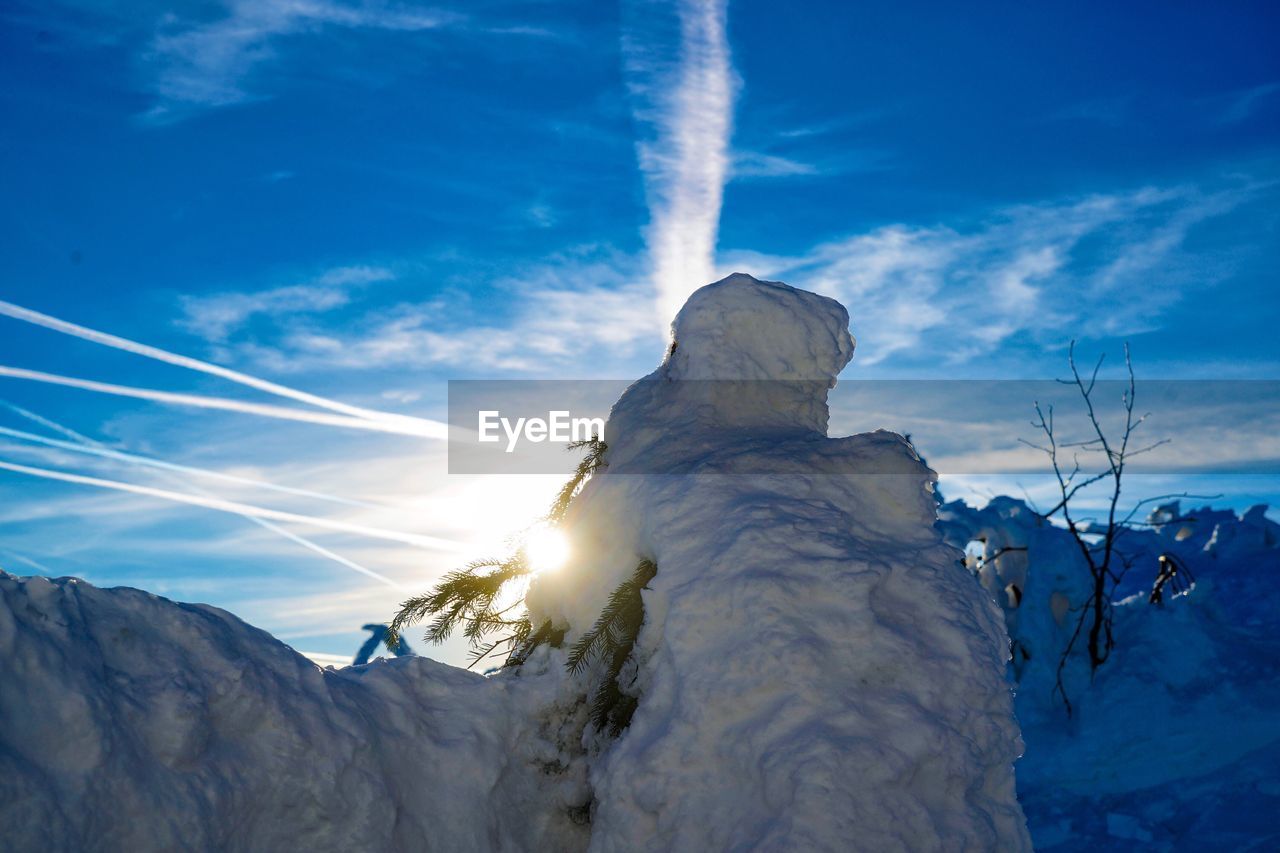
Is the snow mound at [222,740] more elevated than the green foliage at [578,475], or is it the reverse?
the green foliage at [578,475]

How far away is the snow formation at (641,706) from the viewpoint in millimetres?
3295

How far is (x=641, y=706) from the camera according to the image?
437cm

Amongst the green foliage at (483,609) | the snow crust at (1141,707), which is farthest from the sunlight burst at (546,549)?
the snow crust at (1141,707)

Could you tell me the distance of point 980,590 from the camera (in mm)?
4770

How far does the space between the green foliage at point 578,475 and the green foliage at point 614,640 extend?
1.09 m

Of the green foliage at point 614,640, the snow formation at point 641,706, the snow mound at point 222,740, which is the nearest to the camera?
the snow mound at point 222,740

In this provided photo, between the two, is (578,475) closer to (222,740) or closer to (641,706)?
(641,706)

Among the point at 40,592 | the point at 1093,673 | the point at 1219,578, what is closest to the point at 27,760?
the point at 40,592

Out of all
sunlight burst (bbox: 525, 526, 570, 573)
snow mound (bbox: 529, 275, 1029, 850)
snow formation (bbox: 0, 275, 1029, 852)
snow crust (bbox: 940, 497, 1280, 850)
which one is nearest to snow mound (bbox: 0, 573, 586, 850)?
snow formation (bbox: 0, 275, 1029, 852)

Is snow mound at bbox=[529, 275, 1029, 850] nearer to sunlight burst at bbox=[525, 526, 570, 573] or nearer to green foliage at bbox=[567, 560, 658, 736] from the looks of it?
green foliage at bbox=[567, 560, 658, 736]

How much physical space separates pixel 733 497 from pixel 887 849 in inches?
65.6

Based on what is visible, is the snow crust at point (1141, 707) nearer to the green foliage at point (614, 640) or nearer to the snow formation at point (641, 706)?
the snow formation at point (641, 706)

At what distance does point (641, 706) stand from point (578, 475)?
199 cm

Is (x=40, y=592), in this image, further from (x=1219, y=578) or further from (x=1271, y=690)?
(x=1219, y=578)
